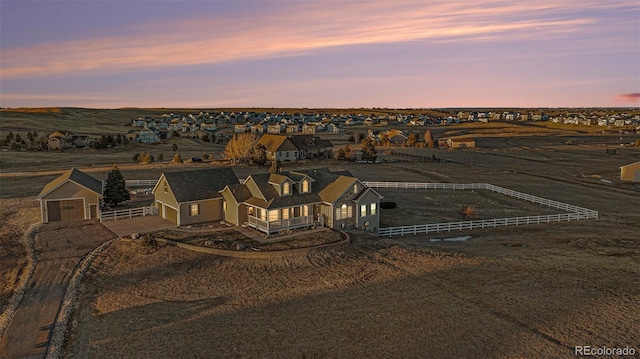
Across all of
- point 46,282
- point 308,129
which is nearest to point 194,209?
point 46,282

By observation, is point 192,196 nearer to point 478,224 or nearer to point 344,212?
point 344,212

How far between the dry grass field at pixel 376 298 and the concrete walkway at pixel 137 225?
130 inches

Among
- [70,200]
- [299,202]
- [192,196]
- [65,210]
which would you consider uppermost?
[192,196]

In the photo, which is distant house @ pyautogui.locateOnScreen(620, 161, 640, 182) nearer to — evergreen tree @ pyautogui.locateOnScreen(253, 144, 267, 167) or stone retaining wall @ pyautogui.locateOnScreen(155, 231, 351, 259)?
evergreen tree @ pyautogui.locateOnScreen(253, 144, 267, 167)

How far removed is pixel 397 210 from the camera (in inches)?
1731

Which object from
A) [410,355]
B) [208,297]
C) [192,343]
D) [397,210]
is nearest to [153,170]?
[397,210]

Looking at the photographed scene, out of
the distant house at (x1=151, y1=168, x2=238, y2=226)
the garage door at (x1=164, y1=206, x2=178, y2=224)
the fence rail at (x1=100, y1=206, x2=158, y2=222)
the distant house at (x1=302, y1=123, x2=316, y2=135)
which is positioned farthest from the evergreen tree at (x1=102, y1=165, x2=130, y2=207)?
the distant house at (x1=302, y1=123, x2=316, y2=135)

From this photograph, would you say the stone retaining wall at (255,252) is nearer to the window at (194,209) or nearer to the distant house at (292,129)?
the window at (194,209)

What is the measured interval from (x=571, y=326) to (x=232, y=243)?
19.0 meters

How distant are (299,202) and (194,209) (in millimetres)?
7904

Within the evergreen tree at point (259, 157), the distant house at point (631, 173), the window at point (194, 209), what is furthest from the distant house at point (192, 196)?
the distant house at point (631, 173)

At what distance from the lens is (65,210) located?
1439 inches

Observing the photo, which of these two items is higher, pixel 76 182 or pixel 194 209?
pixel 76 182

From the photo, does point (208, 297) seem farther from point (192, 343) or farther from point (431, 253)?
point (431, 253)
